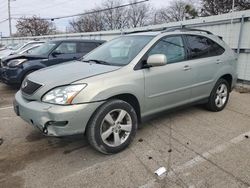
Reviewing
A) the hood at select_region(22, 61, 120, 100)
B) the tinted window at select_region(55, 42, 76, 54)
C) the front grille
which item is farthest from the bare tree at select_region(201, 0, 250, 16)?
the front grille

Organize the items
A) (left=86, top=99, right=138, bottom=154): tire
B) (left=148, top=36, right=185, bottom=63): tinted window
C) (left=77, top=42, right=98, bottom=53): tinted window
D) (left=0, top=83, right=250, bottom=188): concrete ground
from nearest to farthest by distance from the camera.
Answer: (left=0, top=83, right=250, bottom=188): concrete ground
(left=86, top=99, right=138, bottom=154): tire
(left=148, top=36, right=185, bottom=63): tinted window
(left=77, top=42, right=98, bottom=53): tinted window

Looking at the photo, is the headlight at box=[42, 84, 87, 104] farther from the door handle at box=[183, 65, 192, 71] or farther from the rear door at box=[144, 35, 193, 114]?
the door handle at box=[183, 65, 192, 71]

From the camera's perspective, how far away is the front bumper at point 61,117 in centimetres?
279

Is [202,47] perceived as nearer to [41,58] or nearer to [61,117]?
[61,117]

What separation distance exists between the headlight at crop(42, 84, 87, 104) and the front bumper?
0.23 ft

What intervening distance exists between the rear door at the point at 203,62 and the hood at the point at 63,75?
5.31ft

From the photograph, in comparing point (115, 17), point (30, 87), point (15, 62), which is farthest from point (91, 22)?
point (30, 87)

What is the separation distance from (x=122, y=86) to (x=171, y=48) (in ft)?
4.24

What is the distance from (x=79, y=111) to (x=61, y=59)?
535 cm

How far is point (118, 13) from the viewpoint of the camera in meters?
47.3

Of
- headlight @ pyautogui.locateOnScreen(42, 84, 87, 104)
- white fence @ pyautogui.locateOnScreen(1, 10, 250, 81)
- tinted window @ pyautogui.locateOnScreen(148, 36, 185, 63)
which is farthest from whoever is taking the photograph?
white fence @ pyautogui.locateOnScreen(1, 10, 250, 81)

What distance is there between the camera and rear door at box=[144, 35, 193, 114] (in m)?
3.58

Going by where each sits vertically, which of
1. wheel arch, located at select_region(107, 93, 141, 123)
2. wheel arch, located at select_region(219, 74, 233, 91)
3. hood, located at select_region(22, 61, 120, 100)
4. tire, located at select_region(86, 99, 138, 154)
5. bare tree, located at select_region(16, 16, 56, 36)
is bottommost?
tire, located at select_region(86, 99, 138, 154)

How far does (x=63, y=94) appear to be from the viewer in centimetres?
290
